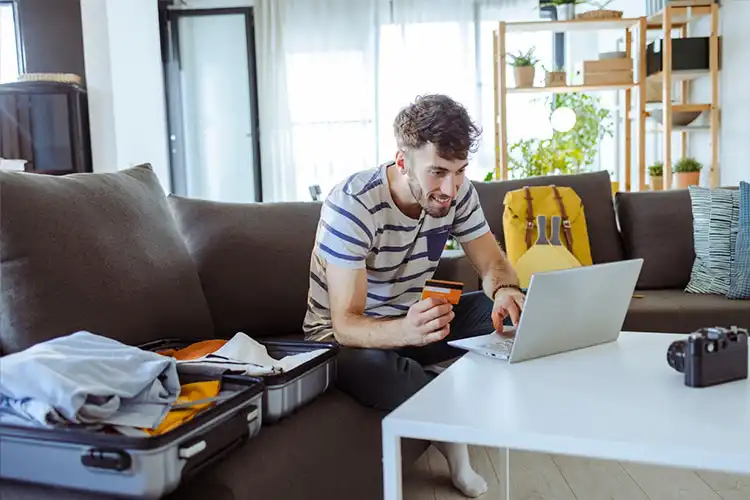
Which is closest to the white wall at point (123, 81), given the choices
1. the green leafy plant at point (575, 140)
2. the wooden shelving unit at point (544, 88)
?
the wooden shelving unit at point (544, 88)

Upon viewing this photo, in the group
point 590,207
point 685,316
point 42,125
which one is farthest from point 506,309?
point 42,125

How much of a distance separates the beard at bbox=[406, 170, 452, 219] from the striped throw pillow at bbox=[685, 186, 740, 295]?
1419mm

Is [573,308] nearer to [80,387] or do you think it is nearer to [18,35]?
[80,387]

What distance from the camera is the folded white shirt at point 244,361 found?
1399mm

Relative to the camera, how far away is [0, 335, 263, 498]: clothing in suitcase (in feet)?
3.35

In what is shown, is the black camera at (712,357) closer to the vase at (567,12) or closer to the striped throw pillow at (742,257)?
the striped throw pillow at (742,257)

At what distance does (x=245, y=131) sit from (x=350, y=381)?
458 cm

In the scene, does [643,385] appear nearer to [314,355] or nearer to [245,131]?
[314,355]

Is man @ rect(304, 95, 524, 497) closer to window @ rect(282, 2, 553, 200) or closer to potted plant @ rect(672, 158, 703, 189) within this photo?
potted plant @ rect(672, 158, 703, 189)

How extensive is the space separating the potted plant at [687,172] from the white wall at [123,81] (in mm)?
3278

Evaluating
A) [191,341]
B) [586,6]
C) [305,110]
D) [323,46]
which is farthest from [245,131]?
[191,341]

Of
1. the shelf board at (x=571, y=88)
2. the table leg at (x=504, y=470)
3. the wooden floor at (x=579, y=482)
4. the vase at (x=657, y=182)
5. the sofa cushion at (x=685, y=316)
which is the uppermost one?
the shelf board at (x=571, y=88)

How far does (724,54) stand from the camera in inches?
166

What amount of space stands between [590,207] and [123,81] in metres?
3.17
